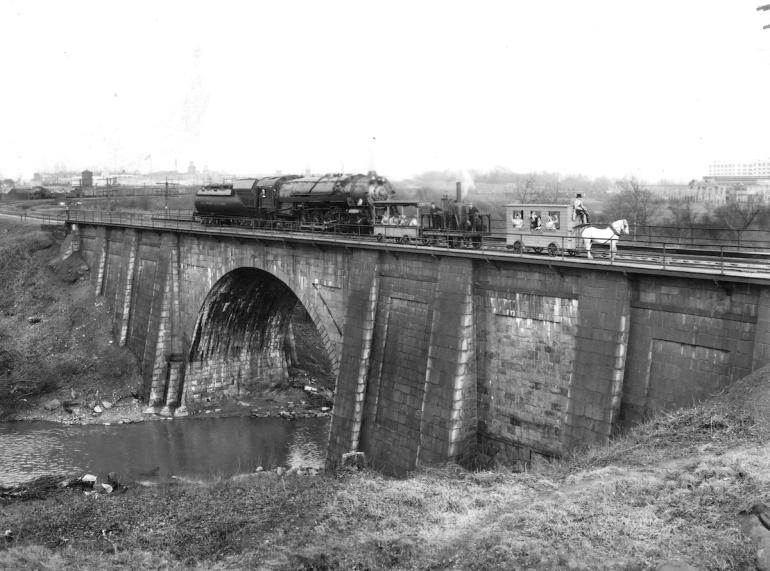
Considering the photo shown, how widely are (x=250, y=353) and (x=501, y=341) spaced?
24442mm

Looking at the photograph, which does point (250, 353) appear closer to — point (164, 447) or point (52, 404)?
point (164, 447)

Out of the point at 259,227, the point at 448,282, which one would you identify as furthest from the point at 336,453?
the point at 259,227

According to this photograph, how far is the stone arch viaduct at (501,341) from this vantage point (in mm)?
17312

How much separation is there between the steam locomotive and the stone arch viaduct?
3.43 metres

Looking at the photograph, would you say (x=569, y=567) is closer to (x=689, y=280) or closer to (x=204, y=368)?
(x=689, y=280)

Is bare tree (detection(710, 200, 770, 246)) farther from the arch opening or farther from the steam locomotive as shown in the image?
the arch opening

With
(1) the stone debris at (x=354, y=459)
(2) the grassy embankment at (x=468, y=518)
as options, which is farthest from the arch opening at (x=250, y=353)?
A: (2) the grassy embankment at (x=468, y=518)

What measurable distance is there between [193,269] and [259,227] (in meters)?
4.80

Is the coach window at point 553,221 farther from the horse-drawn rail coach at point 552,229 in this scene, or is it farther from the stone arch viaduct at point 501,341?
the stone arch viaduct at point 501,341

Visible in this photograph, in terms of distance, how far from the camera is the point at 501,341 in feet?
71.9

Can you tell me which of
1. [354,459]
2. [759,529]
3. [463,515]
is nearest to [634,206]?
[354,459]

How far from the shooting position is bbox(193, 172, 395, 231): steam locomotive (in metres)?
33.0

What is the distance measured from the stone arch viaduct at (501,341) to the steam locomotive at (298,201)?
3.43 metres

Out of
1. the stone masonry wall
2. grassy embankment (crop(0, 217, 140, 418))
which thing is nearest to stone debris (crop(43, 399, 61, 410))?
grassy embankment (crop(0, 217, 140, 418))
